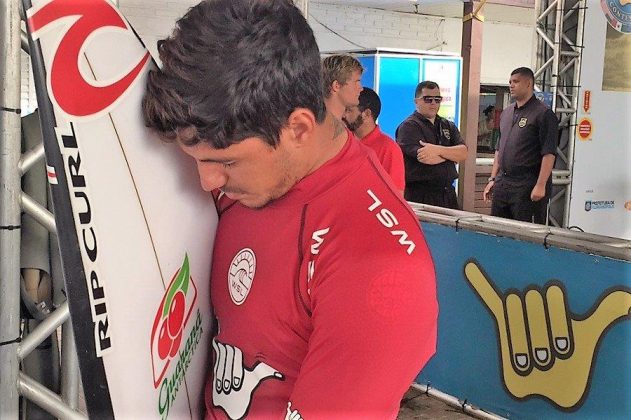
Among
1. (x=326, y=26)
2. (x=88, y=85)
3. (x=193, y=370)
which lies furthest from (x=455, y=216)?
(x=326, y=26)

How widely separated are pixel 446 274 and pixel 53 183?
2.71 meters

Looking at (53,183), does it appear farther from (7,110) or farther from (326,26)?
(326,26)

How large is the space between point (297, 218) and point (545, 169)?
14.4ft

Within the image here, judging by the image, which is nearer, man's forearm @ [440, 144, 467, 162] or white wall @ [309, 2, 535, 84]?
man's forearm @ [440, 144, 467, 162]

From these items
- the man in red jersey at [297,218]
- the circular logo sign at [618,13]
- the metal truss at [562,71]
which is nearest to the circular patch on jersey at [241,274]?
the man in red jersey at [297,218]

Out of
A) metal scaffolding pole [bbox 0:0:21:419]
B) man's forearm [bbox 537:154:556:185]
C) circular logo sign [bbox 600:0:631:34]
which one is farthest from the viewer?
circular logo sign [bbox 600:0:631:34]

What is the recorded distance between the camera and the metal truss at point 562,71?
575cm

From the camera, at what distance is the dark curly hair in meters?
0.79

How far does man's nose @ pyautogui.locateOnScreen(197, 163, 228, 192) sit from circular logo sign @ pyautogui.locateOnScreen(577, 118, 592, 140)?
208 inches

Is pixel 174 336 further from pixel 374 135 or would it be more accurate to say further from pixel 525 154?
pixel 525 154

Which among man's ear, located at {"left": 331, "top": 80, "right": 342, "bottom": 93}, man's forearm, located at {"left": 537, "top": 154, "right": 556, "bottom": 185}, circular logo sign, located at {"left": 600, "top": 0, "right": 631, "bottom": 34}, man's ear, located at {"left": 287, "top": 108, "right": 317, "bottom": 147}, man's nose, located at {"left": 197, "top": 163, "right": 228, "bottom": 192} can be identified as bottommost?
man's forearm, located at {"left": 537, "top": 154, "right": 556, "bottom": 185}

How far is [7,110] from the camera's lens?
121 centimetres

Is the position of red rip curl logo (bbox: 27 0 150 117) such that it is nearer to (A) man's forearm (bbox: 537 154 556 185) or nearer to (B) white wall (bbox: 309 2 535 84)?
(A) man's forearm (bbox: 537 154 556 185)

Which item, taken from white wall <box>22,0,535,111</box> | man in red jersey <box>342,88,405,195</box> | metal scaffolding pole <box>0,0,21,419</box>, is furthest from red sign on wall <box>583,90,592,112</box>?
metal scaffolding pole <box>0,0,21,419</box>
